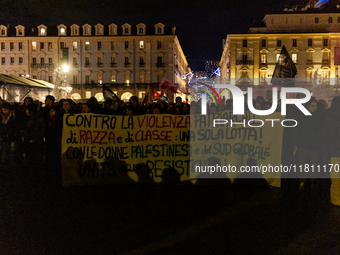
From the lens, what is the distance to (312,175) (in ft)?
24.2

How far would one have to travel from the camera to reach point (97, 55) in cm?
6600

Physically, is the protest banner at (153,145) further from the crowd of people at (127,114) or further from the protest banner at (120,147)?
the crowd of people at (127,114)

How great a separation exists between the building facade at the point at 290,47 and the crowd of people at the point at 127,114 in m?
53.9

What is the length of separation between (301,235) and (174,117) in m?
3.77

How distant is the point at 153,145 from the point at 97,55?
61.9 metres

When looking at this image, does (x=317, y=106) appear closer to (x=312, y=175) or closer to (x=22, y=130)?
(x=312, y=175)

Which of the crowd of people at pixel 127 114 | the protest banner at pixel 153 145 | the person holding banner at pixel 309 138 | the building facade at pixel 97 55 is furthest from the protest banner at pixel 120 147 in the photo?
the building facade at pixel 97 55

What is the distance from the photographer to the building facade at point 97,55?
64.8m

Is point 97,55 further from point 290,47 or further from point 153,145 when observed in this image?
point 153,145

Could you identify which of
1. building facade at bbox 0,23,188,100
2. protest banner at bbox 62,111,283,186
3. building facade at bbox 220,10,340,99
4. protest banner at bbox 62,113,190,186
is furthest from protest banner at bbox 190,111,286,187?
building facade at bbox 0,23,188,100

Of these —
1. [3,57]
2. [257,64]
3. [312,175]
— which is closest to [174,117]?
[312,175]

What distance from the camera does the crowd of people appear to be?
6.99m

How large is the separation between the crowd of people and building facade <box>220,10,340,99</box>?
177ft

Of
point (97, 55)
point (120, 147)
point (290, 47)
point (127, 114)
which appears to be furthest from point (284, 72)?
point (97, 55)
